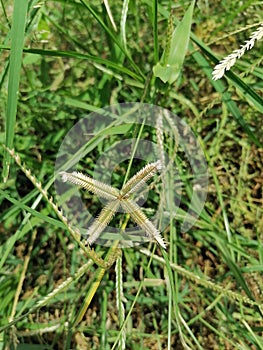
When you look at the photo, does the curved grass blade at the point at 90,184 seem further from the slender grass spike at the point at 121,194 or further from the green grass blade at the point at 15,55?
the green grass blade at the point at 15,55

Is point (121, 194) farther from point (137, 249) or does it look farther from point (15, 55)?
point (137, 249)

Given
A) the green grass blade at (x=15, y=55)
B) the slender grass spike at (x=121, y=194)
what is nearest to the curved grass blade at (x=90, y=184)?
the slender grass spike at (x=121, y=194)

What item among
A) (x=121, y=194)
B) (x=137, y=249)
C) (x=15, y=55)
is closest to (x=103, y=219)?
(x=121, y=194)

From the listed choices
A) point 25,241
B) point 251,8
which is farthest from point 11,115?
point 251,8

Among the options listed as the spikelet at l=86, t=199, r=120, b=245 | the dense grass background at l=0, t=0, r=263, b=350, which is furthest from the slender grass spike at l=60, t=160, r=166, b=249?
the dense grass background at l=0, t=0, r=263, b=350

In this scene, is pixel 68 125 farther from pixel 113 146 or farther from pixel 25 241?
pixel 25 241

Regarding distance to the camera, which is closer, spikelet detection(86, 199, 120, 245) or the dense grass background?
spikelet detection(86, 199, 120, 245)

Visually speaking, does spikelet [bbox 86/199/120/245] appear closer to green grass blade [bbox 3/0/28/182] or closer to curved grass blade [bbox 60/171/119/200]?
curved grass blade [bbox 60/171/119/200]

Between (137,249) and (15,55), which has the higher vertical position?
(15,55)
